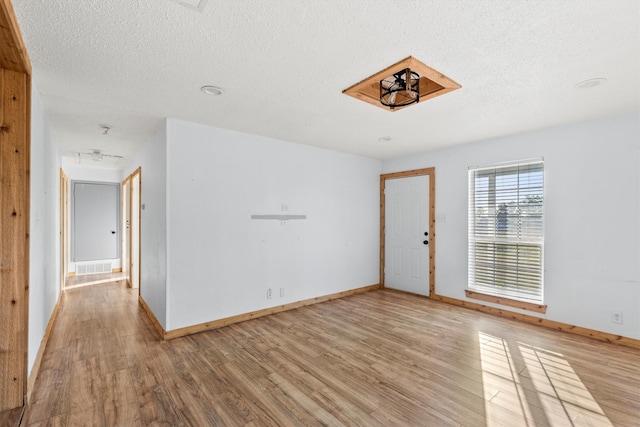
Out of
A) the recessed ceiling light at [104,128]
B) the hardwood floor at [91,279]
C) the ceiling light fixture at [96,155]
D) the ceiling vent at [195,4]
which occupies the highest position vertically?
the ceiling vent at [195,4]

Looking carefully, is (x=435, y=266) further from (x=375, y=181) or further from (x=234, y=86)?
(x=234, y=86)

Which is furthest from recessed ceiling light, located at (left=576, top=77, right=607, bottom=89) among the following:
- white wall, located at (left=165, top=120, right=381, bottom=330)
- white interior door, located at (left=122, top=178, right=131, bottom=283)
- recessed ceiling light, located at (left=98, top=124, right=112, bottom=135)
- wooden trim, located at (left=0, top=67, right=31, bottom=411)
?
white interior door, located at (left=122, top=178, right=131, bottom=283)

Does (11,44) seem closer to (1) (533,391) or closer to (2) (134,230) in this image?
(1) (533,391)

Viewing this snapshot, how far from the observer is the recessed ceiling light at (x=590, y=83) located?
240 centimetres

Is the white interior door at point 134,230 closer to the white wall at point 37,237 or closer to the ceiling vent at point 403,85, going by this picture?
the white wall at point 37,237

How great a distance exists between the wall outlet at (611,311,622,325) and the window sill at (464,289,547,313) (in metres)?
0.60

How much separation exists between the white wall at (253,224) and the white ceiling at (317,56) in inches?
21.5

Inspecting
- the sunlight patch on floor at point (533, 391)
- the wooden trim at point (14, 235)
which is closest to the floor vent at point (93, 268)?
the wooden trim at point (14, 235)

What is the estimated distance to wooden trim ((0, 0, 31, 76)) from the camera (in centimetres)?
148

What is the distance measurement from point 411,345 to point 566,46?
2.81 metres

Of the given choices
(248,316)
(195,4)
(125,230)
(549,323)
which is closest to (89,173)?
(125,230)

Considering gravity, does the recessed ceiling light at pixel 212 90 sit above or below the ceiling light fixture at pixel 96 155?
above

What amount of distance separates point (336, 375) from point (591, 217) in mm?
3370

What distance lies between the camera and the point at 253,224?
404cm
